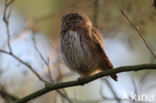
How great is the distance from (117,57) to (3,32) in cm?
271

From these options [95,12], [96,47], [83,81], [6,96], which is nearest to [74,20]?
[96,47]

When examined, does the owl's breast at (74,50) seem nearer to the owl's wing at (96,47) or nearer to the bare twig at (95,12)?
the owl's wing at (96,47)

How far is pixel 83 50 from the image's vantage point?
5316 millimetres

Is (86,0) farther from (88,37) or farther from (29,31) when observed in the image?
(88,37)

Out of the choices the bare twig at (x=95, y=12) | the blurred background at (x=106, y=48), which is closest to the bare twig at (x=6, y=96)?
the blurred background at (x=106, y=48)

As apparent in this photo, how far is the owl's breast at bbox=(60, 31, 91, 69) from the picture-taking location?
5324mm

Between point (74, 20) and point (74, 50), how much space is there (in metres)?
0.89

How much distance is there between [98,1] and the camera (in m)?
6.99

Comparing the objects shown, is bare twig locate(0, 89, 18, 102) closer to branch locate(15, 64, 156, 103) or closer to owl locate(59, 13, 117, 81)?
owl locate(59, 13, 117, 81)

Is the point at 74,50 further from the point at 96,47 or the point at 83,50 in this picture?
the point at 96,47

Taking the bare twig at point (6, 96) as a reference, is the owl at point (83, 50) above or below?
above

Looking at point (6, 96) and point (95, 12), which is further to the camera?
point (95, 12)

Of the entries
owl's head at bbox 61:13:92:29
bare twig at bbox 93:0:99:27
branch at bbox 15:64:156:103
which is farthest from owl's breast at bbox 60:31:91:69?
bare twig at bbox 93:0:99:27

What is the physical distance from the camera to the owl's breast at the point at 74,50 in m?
5.32
